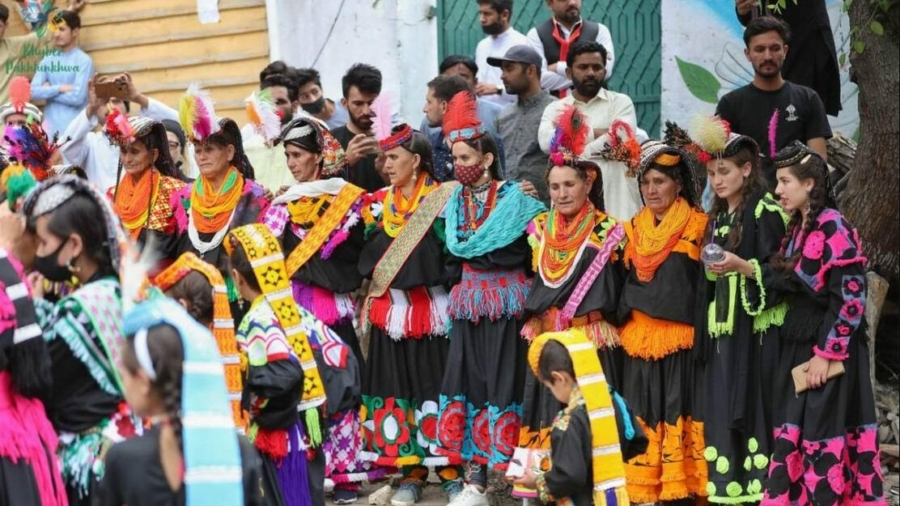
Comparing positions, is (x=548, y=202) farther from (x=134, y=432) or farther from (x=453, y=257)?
(x=134, y=432)

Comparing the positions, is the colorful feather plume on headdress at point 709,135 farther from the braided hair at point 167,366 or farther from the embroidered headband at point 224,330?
the braided hair at point 167,366

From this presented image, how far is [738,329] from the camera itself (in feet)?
Answer: 23.5

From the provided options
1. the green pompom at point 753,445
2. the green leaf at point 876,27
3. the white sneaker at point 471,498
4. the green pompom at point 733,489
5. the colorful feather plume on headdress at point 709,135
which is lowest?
the white sneaker at point 471,498

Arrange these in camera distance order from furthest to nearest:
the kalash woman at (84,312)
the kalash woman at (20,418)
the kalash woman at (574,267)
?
the kalash woman at (574,267), the kalash woman at (20,418), the kalash woman at (84,312)

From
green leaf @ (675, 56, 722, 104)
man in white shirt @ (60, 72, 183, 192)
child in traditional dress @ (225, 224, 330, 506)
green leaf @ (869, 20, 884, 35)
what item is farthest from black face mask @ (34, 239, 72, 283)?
green leaf @ (675, 56, 722, 104)

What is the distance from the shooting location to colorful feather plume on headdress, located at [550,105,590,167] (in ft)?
24.9

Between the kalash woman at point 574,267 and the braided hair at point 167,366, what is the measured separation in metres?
3.90

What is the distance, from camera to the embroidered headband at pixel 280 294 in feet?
19.1

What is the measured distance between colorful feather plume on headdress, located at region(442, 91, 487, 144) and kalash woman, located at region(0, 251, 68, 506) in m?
3.30

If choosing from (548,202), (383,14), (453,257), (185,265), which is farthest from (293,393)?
(383,14)

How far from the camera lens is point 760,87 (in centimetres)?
815

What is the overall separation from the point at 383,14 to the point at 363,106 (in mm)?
2803

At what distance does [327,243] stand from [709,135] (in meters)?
2.31

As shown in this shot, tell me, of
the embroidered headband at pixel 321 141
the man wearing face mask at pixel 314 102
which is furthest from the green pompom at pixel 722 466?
the man wearing face mask at pixel 314 102
